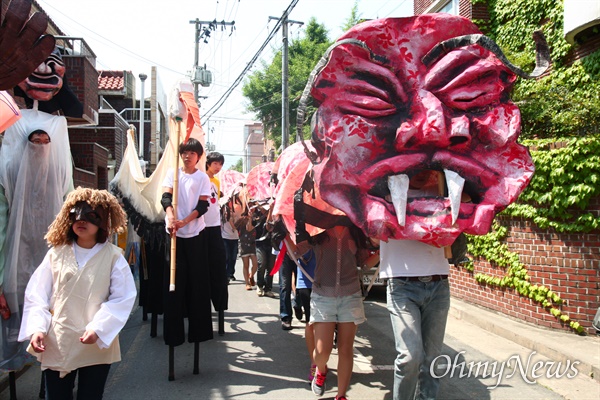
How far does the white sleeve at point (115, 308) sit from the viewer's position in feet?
11.0

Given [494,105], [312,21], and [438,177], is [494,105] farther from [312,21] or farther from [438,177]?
[312,21]

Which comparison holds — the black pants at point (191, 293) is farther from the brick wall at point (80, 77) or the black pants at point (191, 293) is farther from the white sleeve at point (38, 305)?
the brick wall at point (80, 77)

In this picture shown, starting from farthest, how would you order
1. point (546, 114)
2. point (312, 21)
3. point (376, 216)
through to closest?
point (312, 21)
point (546, 114)
point (376, 216)

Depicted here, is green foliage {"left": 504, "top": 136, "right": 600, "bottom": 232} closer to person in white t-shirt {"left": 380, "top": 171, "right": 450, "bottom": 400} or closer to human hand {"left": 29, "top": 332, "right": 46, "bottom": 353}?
person in white t-shirt {"left": 380, "top": 171, "right": 450, "bottom": 400}

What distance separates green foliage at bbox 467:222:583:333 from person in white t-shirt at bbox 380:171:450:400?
3.87 m

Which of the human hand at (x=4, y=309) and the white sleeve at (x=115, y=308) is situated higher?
the white sleeve at (x=115, y=308)

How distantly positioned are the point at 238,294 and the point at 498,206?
778cm

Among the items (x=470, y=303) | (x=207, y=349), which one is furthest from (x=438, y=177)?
(x=470, y=303)

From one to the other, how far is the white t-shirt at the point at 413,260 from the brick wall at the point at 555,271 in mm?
3880

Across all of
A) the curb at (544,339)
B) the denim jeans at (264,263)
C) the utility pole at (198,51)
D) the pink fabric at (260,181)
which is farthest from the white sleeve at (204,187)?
the utility pole at (198,51)

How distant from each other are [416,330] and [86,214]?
238 centimetres

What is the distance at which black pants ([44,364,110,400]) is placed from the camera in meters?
3.43

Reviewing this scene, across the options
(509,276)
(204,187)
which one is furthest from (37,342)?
(509,276)

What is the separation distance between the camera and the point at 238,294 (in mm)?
10578
